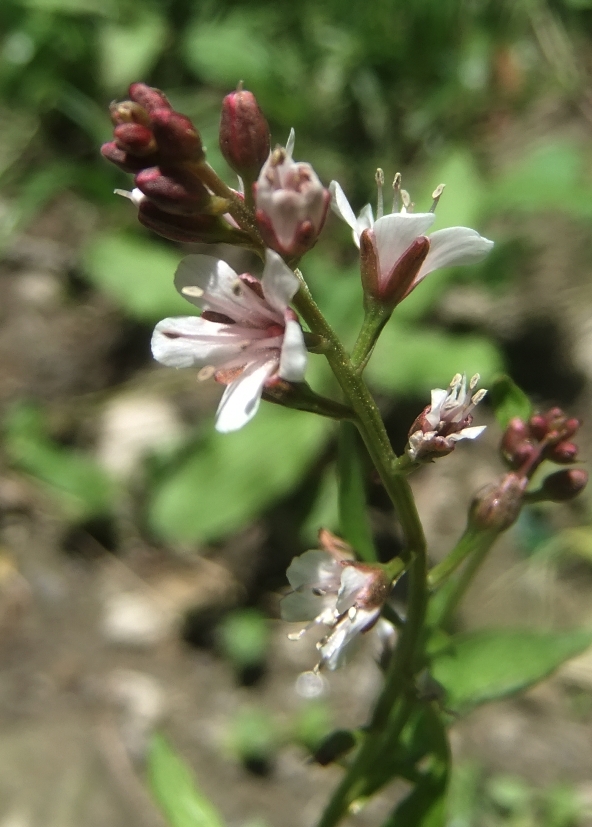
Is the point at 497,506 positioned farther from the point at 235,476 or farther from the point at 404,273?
the point at 235,476

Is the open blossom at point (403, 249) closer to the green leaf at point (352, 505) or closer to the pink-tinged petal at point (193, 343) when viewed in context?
the pink-tinged petal at point (193, 343)

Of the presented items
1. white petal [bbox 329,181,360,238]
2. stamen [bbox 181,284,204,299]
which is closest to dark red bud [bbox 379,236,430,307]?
white petal [bbox 329,181,360,238]

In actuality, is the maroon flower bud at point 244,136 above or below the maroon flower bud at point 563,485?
above

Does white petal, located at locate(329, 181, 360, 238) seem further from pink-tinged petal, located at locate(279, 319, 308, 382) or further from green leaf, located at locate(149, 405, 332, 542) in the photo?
green leaf, located at locate(149, 405, 332, 542)

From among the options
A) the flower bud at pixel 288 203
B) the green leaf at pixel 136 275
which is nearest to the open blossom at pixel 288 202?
the flower bud at pixel 288 203

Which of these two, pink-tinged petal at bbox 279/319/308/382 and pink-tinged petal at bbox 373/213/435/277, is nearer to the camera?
pink-tinged petal at bbox 279/319/308/382

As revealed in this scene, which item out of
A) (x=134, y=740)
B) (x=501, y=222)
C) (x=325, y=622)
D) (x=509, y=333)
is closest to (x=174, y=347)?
(x=325, y=622)

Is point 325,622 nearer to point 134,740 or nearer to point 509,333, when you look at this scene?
point 134,740
